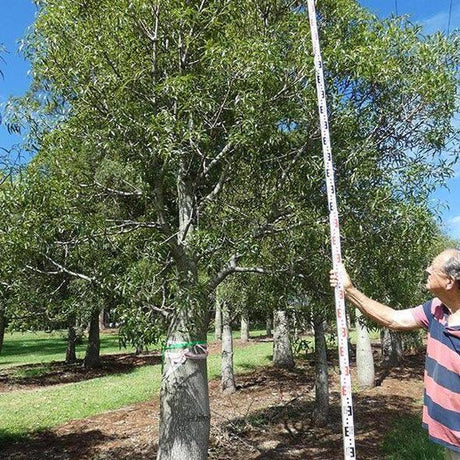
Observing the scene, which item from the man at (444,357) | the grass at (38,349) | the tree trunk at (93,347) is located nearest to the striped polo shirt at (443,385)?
the man at (444,357)

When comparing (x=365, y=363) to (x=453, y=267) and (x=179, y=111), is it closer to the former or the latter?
(x=179, y=111)

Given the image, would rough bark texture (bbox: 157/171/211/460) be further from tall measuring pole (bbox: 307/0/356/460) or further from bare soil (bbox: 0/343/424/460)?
bare soil (bbox: 0/343/424/460)

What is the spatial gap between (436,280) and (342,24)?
3882mm

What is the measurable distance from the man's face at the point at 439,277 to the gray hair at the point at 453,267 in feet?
0.07

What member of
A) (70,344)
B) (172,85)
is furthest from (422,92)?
(70,344)

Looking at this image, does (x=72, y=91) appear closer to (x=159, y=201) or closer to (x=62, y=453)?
(x=159, y=201)

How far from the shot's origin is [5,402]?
15.8 meters

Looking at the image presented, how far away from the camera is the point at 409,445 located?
8.62 meters

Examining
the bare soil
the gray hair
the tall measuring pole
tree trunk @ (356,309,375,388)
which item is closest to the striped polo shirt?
the gray hair

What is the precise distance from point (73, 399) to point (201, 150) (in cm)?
1155

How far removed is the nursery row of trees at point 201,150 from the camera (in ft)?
18.8

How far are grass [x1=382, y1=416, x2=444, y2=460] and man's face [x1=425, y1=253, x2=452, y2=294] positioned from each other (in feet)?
16.8

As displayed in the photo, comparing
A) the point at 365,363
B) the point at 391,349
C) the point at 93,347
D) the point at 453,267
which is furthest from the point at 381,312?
the point at 93,347

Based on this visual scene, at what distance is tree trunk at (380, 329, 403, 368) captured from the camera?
1903 cm
